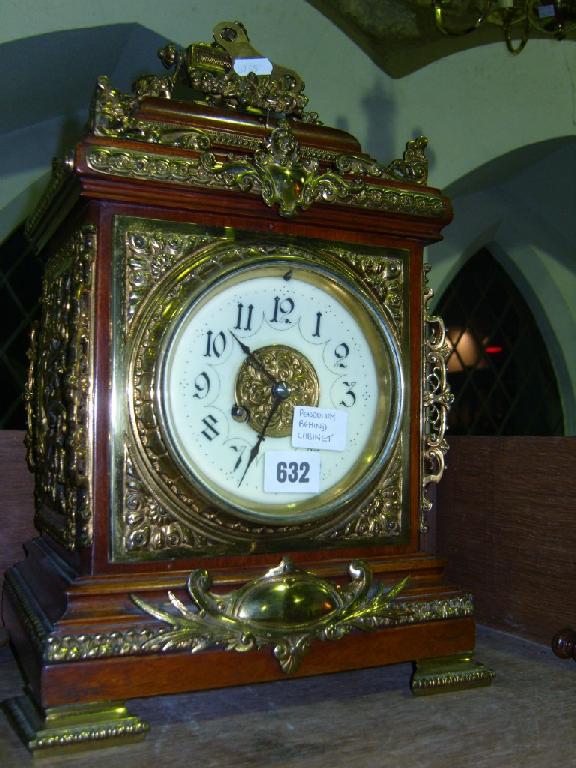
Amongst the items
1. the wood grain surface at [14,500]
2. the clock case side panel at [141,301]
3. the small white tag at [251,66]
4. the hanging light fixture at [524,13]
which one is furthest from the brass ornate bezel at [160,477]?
the hanging light fixture at [524,13]

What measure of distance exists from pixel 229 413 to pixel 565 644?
0.43 meters

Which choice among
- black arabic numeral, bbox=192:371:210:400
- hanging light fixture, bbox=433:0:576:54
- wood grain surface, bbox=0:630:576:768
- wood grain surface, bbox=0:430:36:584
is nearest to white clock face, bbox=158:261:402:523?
black arabic numeral, bbox=192:371:210:400

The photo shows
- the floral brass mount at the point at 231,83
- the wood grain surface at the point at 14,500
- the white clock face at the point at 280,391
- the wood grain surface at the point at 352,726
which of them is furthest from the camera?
the wood grain surface at the point at 14,500

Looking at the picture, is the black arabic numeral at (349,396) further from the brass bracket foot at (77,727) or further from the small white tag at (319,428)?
the brass bracket foot at (77,727)

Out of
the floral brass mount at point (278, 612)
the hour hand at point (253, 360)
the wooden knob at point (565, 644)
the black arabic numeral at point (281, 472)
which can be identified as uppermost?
the hour hand at point (253, 360)

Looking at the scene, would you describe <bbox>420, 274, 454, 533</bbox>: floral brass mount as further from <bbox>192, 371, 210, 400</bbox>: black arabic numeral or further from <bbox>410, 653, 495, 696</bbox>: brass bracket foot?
<bbox>192, 371, 210, 400</bbox>: black arabic numeral

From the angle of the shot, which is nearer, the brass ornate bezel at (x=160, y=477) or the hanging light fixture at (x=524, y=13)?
the brass ornate bezel at (x=160, y=477)

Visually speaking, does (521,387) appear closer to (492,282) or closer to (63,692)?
(492,282)

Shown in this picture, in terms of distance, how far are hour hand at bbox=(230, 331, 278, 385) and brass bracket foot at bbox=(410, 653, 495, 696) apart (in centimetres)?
32

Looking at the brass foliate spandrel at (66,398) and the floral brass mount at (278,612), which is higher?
the brass foliate spandrel at (66,398)

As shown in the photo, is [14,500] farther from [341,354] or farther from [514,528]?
[514,528]

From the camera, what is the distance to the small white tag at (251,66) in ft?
2.92

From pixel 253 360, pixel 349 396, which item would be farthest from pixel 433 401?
pixel 253 360

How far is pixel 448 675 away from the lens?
2.64ft
